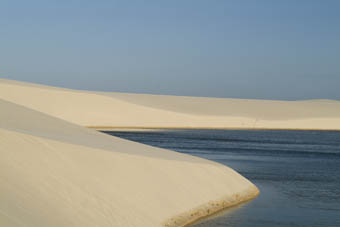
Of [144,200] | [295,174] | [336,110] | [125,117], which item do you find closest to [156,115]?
[125,117]

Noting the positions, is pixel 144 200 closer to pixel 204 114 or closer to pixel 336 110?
pixel 204 114

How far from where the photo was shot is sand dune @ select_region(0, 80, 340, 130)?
251ft

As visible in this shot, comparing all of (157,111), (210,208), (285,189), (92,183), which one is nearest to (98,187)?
(92,183)

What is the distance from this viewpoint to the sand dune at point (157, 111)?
76438mm

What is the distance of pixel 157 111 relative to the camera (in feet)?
277

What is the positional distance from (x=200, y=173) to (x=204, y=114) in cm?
7129

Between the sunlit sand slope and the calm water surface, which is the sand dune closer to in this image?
the calm water surface

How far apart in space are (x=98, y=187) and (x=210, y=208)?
3905 millimetres

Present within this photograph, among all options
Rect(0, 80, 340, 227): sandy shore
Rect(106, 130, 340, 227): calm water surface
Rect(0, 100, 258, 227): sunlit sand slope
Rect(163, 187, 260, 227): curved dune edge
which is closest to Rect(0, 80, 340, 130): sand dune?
Rect(106, 130, 340, 227): calm water surface

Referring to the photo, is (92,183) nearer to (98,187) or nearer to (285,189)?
(98,187)

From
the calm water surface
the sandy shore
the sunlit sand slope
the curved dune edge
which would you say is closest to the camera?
the sunlit sand slope

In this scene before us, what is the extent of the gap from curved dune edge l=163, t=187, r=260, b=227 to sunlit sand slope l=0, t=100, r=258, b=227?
0.10ft

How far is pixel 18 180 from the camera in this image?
11.0m

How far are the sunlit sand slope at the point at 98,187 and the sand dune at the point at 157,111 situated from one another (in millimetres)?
56976
